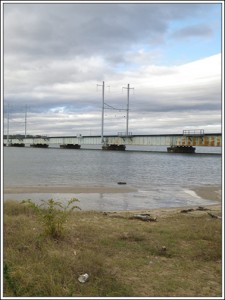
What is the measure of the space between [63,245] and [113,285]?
2.37 m

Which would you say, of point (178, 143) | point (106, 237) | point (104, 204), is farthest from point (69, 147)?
point (106, 237)

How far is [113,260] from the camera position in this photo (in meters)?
7.09

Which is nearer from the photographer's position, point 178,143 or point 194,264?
point 194,264

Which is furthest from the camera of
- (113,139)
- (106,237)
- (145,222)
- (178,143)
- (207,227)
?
(113,139)

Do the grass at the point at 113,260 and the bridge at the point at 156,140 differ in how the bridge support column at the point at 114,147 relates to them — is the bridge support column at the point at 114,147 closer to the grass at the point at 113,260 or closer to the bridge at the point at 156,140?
the bridge at the point at 156,140

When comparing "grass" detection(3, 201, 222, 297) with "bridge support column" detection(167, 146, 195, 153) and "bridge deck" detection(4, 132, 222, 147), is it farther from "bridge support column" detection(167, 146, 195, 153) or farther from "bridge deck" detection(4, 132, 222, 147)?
"bridge support column" detection(167, 146, 195, 153)

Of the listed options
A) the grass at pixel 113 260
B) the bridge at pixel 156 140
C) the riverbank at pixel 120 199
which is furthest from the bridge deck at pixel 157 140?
the grass at pixel 113 260

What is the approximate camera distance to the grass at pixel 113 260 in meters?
5.62

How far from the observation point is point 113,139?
118 metres

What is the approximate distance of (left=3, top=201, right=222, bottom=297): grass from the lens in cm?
562

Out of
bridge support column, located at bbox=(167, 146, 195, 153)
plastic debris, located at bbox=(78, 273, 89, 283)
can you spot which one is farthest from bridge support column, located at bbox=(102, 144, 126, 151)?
plastic debris, located at bbox=(78, 273, 89, 283)

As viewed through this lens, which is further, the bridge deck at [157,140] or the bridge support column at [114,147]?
the bridge support column at [114,147]

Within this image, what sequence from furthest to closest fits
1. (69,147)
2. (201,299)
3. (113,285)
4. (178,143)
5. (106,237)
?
1. (69,147)
2. (178,143)
3. (106,237)
4. (113,285)
5. (201,299)

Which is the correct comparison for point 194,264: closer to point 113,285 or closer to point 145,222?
point 113,285
